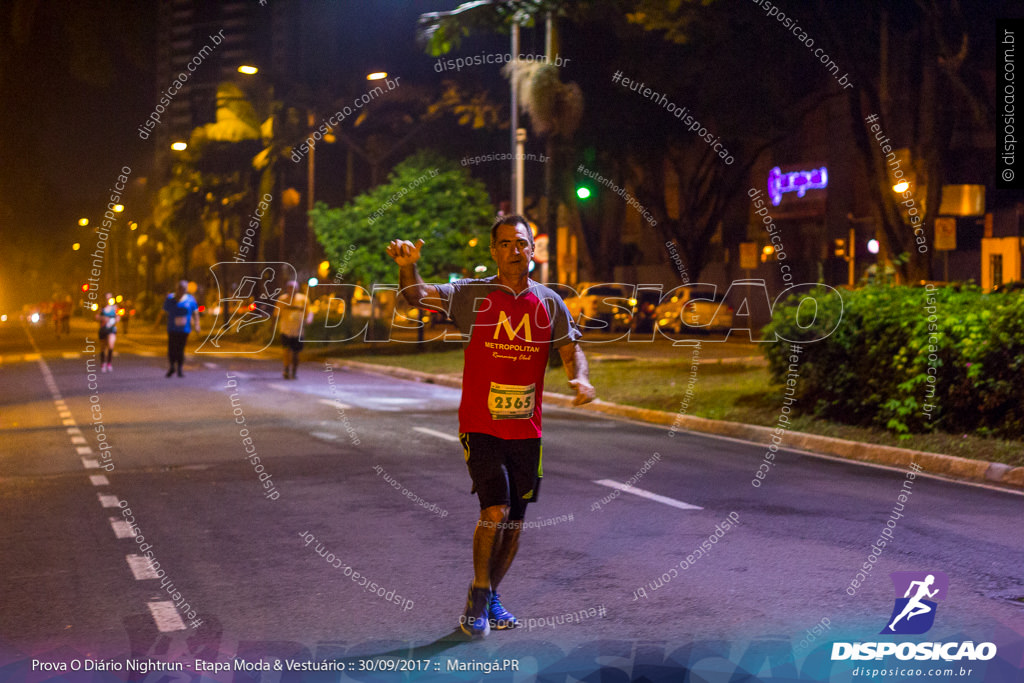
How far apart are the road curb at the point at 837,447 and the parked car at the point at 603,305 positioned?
24.0 m

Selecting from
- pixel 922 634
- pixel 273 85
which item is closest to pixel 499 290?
pixel 922 634

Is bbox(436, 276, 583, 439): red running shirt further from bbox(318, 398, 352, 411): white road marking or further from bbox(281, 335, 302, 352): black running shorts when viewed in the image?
bbox(281, 335, 302, 352): black running shorts

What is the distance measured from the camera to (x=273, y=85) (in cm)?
5697

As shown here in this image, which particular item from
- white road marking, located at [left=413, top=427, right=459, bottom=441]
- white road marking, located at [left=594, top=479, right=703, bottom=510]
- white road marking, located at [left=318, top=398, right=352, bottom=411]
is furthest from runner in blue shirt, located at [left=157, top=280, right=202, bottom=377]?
white road marking, located at [left=594, top=479, right=703, bottom=510]

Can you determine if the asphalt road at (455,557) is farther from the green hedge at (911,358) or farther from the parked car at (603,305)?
the parked car at (603,305)

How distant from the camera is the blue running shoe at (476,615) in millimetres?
5605

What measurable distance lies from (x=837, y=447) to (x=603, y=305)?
32454 mm

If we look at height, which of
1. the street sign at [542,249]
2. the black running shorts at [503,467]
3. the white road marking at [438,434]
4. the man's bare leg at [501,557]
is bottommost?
the white road marking at [438,434]

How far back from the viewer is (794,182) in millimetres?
41906

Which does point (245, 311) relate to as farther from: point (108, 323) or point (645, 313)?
point (108, 323)

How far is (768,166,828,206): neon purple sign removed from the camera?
4081 cm

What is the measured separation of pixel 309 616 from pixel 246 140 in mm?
55487

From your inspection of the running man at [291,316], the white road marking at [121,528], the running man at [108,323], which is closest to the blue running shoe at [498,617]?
the white road marking at [121,528]

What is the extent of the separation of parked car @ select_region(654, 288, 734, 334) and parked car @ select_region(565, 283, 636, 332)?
1.43 m
